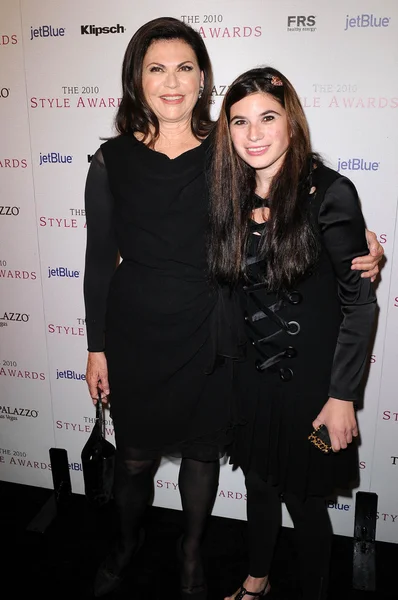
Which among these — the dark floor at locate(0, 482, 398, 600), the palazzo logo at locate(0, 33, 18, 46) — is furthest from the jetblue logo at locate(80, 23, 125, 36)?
the dark floor at locate(0, 482, 398, 600)

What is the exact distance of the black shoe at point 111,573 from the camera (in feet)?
6.38

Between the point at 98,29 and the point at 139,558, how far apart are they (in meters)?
2.09

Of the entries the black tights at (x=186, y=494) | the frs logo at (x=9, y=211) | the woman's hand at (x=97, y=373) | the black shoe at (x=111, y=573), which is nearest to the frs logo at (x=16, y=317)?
the frs logo at (x=9, y=211)

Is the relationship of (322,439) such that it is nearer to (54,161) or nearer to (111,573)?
(111,573)

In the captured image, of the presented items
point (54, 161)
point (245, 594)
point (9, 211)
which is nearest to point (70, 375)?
point (9, 211)

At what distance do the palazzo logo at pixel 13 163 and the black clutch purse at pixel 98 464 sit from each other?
1045 millimetres

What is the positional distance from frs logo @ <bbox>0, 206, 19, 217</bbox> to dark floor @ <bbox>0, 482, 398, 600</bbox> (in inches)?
53.3

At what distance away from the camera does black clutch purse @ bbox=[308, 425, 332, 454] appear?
4.85 ft

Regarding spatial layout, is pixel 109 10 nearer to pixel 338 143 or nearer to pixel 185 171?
pixel 185 171

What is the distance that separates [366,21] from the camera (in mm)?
1743

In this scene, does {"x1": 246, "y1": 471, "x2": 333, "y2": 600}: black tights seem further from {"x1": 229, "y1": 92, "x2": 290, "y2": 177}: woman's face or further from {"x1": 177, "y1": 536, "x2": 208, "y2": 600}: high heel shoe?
{"x1": 229, "y1": 92, "x2": 290, "y2": 177}: woman's face

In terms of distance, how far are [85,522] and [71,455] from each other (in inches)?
13.2

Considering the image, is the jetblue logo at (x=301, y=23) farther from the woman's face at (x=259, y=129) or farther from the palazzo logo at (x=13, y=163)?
the palazzo logo at (x=13, y=163)

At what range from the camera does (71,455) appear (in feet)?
8.41
